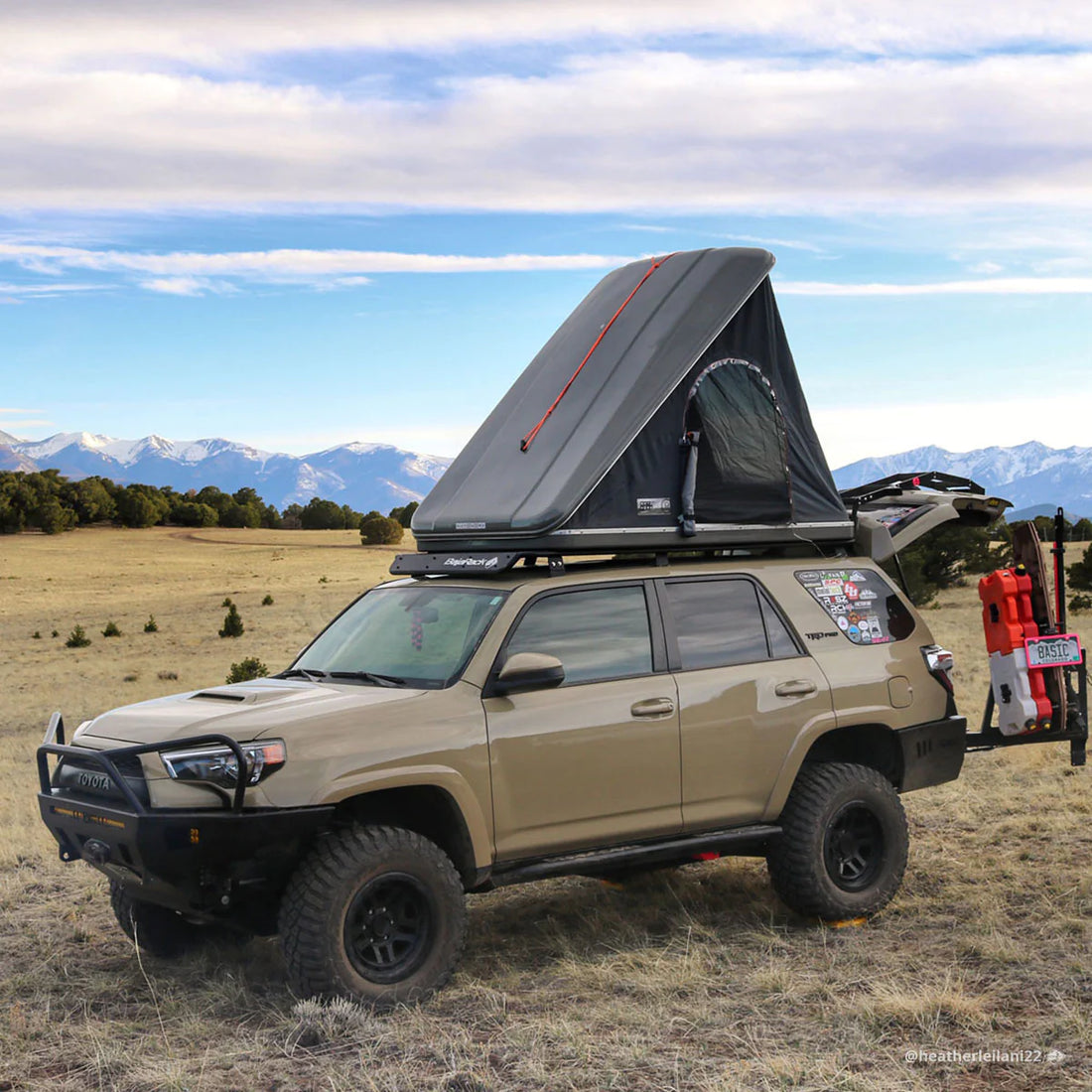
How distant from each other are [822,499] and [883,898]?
2.29m

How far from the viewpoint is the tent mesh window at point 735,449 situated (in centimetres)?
Answer: 695

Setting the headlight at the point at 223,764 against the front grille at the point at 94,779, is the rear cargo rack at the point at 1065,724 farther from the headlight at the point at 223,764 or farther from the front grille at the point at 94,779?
the front grille at the point at 94,779

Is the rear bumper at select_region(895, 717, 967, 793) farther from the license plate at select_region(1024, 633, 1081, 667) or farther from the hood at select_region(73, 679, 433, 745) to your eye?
the hood at select_region(73, 679, 433, 745)

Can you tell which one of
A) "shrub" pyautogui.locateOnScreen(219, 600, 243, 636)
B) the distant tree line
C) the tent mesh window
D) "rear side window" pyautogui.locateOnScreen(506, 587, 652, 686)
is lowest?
"shrub" pyautogui.locateOnScreen(219, 600, 243, 636)

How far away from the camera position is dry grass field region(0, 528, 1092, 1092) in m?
4.86

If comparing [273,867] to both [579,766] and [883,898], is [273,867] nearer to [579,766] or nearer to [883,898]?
A: [579,766]

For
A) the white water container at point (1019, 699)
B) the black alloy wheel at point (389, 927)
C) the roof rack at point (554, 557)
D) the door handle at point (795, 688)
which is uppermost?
the roof rack at point (554, 557)

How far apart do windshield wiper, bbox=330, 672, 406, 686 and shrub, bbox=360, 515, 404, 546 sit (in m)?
71.9

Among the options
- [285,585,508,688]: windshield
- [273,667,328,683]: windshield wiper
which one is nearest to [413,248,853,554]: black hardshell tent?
[285,585,508,688]: windshield

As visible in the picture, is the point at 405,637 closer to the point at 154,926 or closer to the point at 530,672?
the point at 530,672

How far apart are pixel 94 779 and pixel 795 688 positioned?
139 inches

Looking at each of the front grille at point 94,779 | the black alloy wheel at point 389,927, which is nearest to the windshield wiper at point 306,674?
the front grille at point 94,779

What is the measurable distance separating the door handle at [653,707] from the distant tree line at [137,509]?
6496cm

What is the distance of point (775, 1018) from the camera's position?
212 inches
